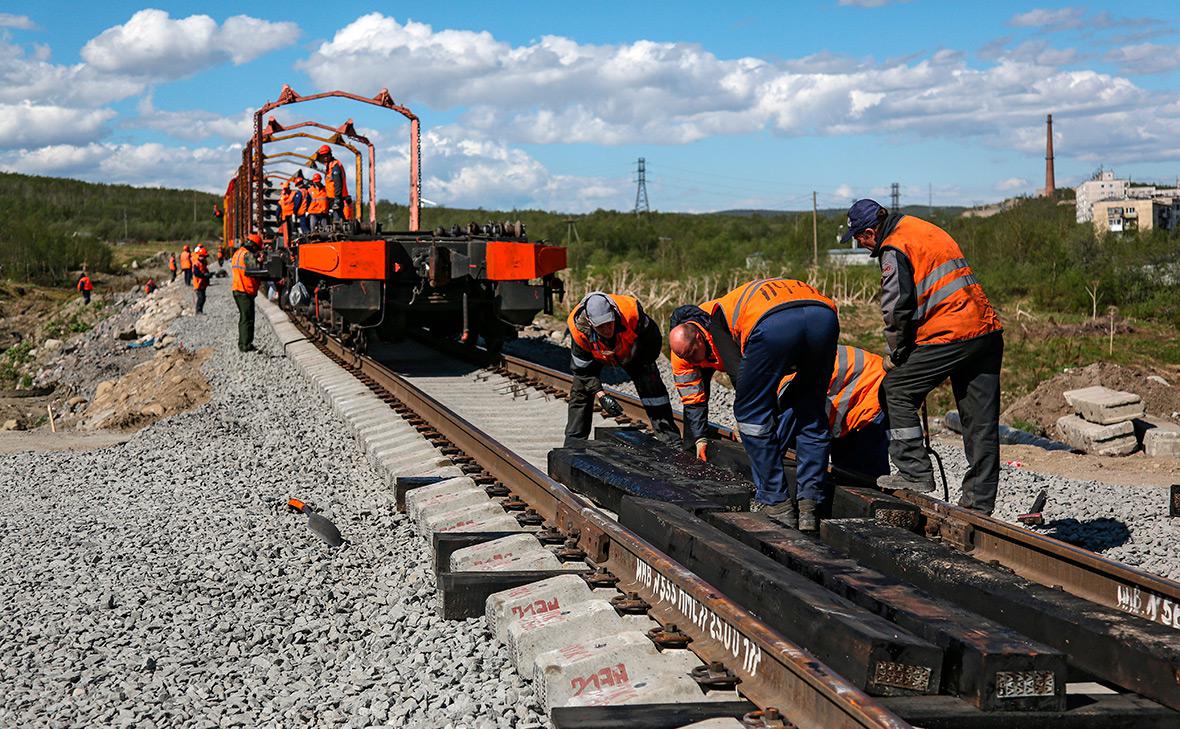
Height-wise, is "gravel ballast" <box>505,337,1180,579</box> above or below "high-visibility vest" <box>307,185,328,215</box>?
below

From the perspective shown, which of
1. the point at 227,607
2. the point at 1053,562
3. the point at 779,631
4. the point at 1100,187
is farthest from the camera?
the point at 1100,187

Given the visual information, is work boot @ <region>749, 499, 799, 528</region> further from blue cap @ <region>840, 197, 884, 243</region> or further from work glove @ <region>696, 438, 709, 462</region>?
blue cap @ <region>840, 197, 884, 243</region>

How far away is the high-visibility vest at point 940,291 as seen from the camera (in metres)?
5.46

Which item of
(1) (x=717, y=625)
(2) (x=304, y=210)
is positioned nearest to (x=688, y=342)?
(1) (x=717, y=625)

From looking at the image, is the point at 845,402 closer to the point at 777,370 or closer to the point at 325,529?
the point at 777,370

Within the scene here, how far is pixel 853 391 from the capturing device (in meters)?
5.64

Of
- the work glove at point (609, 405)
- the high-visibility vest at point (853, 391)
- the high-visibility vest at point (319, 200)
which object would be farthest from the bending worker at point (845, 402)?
the high-visibility vest at point (319, 200)

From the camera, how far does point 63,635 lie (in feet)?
14.5

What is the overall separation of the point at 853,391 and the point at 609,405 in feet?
8.11

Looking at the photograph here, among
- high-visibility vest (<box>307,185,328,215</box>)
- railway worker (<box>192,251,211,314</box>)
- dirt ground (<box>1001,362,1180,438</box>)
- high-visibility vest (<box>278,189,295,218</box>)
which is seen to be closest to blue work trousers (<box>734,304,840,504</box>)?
dirt ground (<box>1001,362,1180,438</box>)

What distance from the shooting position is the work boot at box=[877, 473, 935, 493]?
17.5 ft

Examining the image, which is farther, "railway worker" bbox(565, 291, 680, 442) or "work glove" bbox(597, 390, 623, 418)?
"work glove" bbox(597, 390, 623, 418)

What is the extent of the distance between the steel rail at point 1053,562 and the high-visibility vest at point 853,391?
0.88 ft

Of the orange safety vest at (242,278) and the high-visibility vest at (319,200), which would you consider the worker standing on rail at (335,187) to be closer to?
the high-visibility vest at (319,200)
